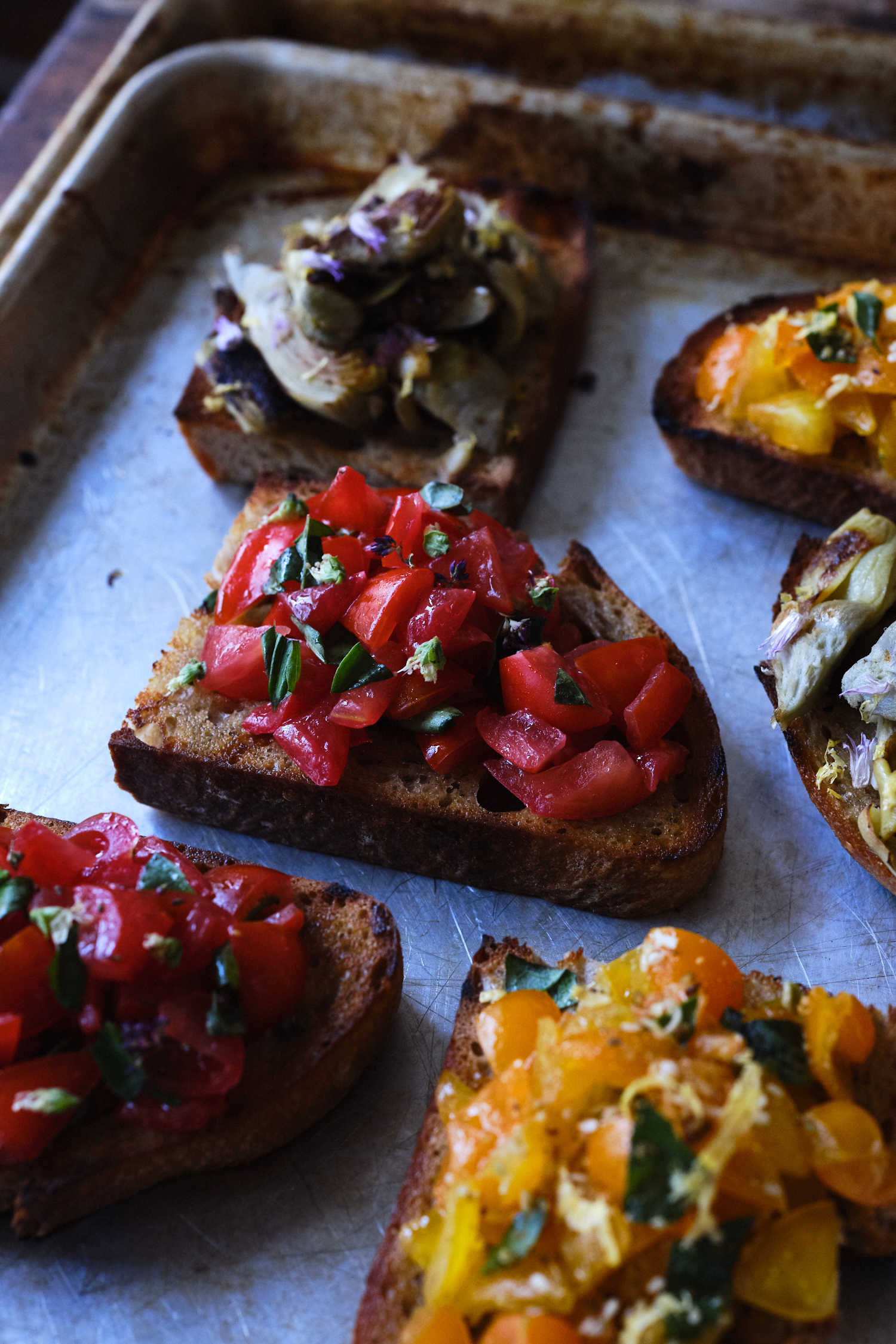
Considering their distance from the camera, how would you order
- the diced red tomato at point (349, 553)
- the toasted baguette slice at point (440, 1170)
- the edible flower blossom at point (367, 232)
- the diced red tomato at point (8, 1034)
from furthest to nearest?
the edible flower blossom at point (367, 232) → the diced red tomato at point (349, 553) → the diced red tomato at point (8, 1034) → the toasted baguette slice at point (440, 1170)

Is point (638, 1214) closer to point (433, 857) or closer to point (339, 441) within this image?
point (433, 857)

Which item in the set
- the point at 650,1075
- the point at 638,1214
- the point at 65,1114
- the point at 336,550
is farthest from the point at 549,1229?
the point at 336,550

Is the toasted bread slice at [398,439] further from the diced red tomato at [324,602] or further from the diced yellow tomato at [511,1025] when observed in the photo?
the diced yellow tomato at [511,1025]

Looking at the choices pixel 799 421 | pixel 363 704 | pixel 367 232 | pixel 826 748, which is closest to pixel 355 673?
pixel 363 704

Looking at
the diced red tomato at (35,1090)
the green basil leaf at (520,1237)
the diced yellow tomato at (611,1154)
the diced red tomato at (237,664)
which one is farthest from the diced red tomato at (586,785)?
the diced red tomato at (35,1090)

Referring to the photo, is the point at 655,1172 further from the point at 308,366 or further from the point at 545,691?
the point at 308,366

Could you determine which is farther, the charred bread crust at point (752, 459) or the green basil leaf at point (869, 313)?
the charred bread crust at point (752, 459)
